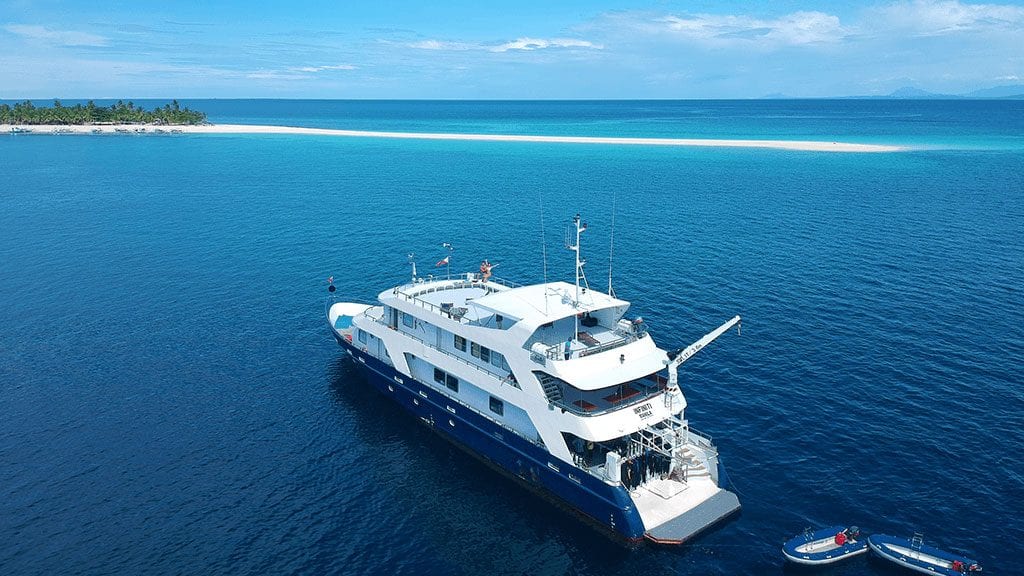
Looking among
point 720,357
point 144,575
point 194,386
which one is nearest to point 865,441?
point 720,357

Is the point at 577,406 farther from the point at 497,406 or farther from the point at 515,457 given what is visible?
the point at 497,406

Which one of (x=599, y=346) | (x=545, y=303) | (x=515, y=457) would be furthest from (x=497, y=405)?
(x=599, y=346)

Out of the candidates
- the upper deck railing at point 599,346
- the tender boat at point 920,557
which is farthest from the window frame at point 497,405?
the tender boat at point 920,557

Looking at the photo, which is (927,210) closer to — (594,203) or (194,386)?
(594,203)

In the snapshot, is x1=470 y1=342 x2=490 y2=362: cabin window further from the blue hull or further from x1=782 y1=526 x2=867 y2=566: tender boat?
x1=782 y1=526 x2=867 y2=566: tender boat

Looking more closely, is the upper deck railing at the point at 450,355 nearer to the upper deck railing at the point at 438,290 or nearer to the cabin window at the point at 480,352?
the cabin window at the point at 480,352

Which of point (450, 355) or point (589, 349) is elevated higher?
point (589, 349)
